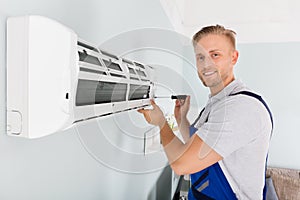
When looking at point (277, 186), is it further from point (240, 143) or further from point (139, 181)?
→ point (240, 143)

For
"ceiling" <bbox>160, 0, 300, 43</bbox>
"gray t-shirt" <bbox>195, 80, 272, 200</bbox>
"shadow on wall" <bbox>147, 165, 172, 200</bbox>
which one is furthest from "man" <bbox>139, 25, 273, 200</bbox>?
"ceiling" <bbox>160, 0, 300, 43</bbox>

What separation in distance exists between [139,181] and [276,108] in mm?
2292

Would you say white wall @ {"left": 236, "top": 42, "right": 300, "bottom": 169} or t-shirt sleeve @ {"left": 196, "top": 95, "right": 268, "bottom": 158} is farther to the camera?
white wall @ {"left": 236, "top": 42, "right": 300, "bottom": 169}

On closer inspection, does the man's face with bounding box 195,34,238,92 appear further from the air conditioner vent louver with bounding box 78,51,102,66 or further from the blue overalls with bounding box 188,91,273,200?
the air conditioner vent louver with bounding box 78,51,102,66

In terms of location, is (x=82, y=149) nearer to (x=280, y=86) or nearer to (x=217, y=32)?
(x=217, y=32)

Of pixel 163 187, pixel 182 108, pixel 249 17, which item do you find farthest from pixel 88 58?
pixel 249 17

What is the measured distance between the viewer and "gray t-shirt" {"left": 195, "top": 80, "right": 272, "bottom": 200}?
84cm

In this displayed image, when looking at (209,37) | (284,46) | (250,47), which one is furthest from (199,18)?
(209,37)

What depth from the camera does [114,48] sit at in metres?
1.04

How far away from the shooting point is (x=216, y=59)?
103 centimetres

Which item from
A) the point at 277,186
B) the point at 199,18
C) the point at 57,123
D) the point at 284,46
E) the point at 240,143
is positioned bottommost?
the point at 277,186

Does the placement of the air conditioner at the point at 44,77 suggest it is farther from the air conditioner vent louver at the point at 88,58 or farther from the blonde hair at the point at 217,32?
the blonde hair at the point at 217,32

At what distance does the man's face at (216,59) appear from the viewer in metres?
1.02

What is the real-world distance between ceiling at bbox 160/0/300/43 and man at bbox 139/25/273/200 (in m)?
1.80
